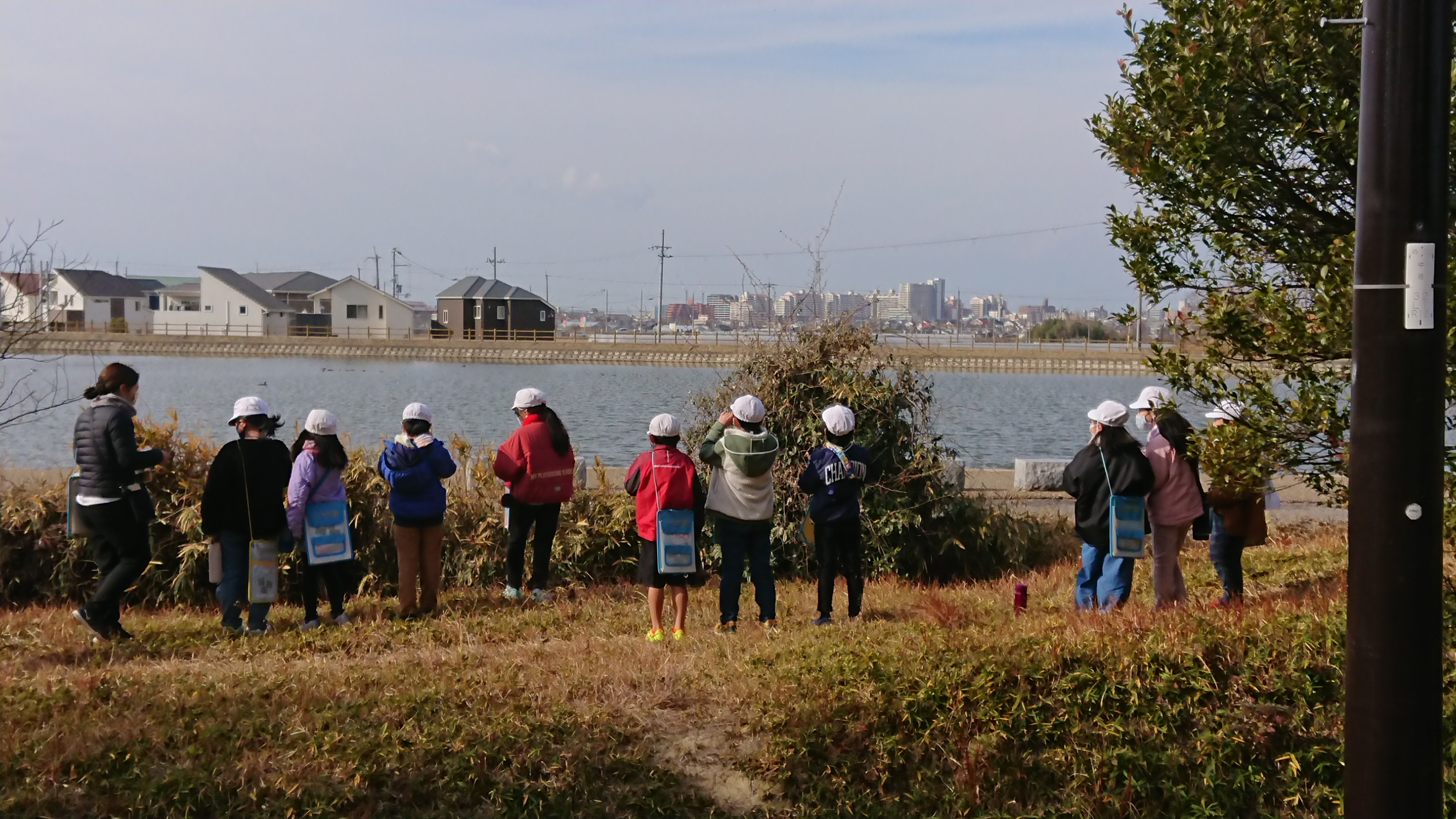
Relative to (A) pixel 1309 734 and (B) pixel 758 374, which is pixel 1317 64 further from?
(B) pixel 758 374

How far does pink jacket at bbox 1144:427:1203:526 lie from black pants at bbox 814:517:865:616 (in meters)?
2.03

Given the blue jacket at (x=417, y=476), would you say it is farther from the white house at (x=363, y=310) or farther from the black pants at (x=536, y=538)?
the white house at (x=363, y=310)

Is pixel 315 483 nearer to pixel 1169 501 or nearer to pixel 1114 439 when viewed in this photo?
pixel 1114 439

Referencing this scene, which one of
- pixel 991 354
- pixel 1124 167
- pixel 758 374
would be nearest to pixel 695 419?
pixel 758 374

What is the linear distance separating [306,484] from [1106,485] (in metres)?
5.44

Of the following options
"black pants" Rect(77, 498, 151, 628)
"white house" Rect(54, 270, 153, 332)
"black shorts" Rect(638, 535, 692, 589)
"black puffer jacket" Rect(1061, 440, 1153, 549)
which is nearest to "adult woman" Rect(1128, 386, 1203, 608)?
"black puffer jacket" Rect(1061, 440, 1153, 549)

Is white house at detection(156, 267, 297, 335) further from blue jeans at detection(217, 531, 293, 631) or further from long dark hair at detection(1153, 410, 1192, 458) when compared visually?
long dark hair at detection(1153, 410, 1192, 458)

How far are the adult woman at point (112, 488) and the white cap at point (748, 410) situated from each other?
369 cm

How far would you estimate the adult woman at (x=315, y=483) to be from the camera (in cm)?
842

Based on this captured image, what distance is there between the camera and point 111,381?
25.4 feet

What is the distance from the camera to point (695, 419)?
10.8 m

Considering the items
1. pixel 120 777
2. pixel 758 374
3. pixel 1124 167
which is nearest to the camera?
pixel 120 777

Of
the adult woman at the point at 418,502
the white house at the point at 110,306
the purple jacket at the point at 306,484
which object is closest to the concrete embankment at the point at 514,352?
the white house at the point at 110,306

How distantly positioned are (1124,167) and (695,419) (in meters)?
4.72
